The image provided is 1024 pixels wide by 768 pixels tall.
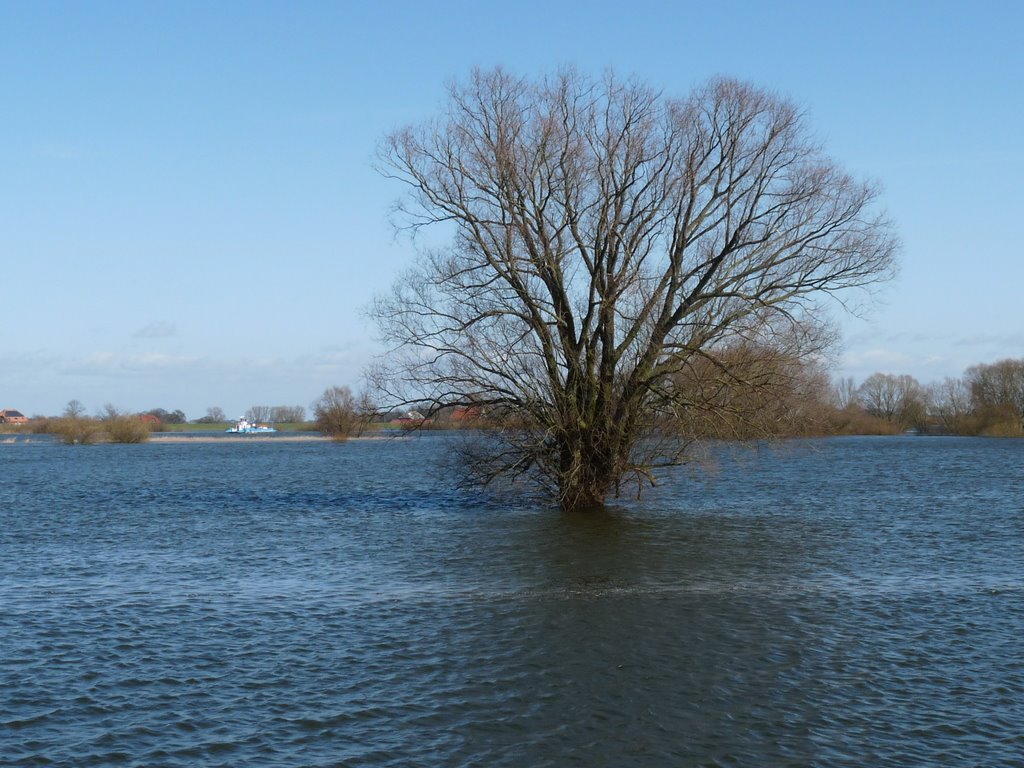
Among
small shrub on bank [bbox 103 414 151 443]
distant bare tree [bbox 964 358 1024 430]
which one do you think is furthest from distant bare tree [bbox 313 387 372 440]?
distant bare tree [bbox 964 358 1024 430]

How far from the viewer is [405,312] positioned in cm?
2930

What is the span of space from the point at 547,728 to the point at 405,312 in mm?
19695

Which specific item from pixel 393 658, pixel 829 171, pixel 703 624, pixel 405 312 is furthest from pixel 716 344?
pixel 393 658

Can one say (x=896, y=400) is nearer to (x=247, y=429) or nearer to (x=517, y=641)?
(x=247, y=429)

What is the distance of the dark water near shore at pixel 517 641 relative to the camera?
10297mm

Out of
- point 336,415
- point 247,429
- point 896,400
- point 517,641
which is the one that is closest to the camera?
point 517,641

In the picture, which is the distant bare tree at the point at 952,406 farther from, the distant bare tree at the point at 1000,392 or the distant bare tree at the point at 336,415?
the distant bare tree at the point at 336,415

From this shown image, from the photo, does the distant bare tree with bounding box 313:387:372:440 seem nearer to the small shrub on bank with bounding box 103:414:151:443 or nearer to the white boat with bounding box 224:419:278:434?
the small shrub on bank with bounding box 103:414:151:443

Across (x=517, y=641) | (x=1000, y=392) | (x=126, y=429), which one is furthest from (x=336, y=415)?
(x=517, y=641)

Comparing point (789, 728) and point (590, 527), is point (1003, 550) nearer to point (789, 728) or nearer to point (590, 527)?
point (590, 527)

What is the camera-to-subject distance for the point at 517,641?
1448cm

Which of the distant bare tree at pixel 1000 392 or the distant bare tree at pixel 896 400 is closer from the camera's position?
the distant bare tree at pixel 1000 392

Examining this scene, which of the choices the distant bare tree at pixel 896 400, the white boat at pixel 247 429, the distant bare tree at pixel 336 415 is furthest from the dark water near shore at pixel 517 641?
the white boat at pixel 247 429

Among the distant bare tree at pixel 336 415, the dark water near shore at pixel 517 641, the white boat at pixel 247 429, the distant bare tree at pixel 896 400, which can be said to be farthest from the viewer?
the white boat at pixel 247 429
